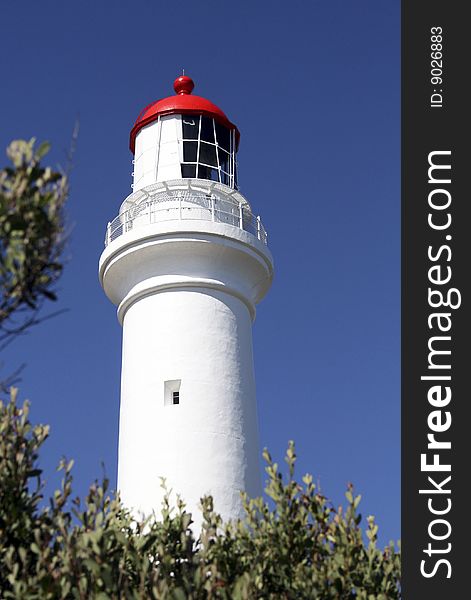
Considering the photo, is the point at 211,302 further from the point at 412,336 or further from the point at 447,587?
the point at 447,587

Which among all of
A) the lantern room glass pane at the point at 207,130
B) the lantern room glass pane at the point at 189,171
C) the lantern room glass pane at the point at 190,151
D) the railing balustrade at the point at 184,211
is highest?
the lantern room glass pane at the point at 207,130

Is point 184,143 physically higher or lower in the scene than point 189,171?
higher

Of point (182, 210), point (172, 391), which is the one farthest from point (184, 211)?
point (172, 391)

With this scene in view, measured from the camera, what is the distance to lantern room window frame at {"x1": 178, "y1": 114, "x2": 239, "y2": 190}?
68.5ft

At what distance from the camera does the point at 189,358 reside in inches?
725

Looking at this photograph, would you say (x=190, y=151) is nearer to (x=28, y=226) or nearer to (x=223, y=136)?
(x=223, y=136)

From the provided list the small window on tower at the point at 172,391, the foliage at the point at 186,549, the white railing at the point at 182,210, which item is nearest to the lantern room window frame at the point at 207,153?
the white railing at the point at 182,210

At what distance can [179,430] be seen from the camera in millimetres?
17812

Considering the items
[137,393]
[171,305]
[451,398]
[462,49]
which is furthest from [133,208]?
[451,398]

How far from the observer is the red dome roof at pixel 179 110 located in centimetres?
2127

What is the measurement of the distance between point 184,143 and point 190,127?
0.46 meters

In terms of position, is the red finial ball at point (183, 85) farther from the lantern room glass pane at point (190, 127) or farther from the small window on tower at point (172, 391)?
the small window on tower at point (172, 391)

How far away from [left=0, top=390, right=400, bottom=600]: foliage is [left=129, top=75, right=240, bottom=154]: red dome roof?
11.6 meters

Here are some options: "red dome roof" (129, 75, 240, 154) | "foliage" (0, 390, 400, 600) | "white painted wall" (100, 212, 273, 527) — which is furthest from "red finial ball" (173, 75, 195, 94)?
"foliage" (0, 390, 400, 600)
